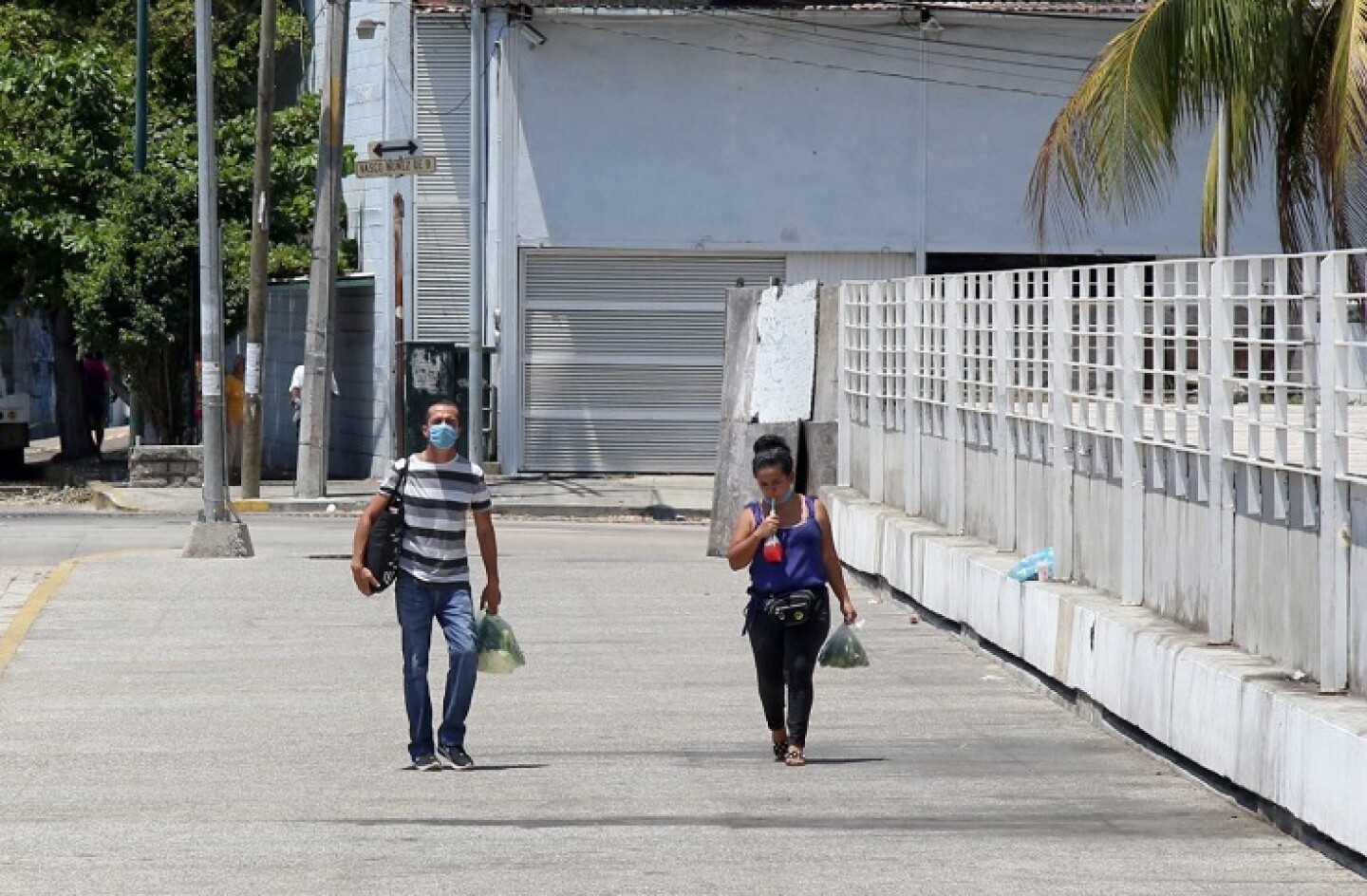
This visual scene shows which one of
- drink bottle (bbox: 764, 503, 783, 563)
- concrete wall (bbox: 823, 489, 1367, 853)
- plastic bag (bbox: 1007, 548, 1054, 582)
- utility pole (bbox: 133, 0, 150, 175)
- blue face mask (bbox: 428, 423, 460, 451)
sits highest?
utility pole (bbox: 133, 0, 150, 175)

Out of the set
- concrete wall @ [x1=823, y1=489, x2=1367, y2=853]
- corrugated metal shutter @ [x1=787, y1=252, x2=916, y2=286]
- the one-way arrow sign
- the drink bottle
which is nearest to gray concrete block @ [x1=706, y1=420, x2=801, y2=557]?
concrete wall @ [x1=823, y1=489, x2=1367, y2=853]

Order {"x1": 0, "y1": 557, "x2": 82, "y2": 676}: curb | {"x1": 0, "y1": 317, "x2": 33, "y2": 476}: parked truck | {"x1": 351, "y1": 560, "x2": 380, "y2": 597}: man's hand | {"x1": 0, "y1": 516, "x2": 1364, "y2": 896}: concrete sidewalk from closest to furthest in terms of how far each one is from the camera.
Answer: {"x1": 0, "y1": 516, "x2": 1364, "y2": 896}: concrete sidewalk, {"x1": 351, "y1": 560, "x2": 380, "y2": 597}: man's hand, {"x1": 0, "y1": 557, "x2": 82, "y2": 676}: curb, {"x1": 0, "y1": 317, "x2": 33, "y2": 476}: parked truck

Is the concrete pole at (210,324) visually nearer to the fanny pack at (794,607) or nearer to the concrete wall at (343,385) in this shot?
the concrete wall at (343,385)

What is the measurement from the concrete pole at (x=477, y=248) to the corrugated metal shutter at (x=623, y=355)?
1167mm

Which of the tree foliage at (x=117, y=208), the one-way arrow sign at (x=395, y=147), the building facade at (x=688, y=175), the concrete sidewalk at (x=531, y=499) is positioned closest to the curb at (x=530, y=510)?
the concrete sidewalk at (x=531, y=499)

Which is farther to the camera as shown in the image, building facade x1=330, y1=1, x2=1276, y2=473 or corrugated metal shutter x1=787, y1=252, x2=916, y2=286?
corrugated metal shutter x1=787, y1=252, x2=916, y2=286

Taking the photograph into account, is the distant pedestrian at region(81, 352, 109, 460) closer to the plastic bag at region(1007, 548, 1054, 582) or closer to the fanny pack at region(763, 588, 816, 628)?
the plastic bag at region(1007, 548, 1054, 582)

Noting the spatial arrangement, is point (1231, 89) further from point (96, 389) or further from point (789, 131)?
point (96, 389)

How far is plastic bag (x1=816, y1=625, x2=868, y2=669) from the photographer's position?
36.1 ft

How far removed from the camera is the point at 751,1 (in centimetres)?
3145

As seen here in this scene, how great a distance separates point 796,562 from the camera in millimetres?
Result: 10789

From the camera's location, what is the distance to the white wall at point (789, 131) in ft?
103

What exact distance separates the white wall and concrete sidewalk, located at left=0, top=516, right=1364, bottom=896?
15479 millimetres

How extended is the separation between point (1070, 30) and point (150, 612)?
18701 mm
